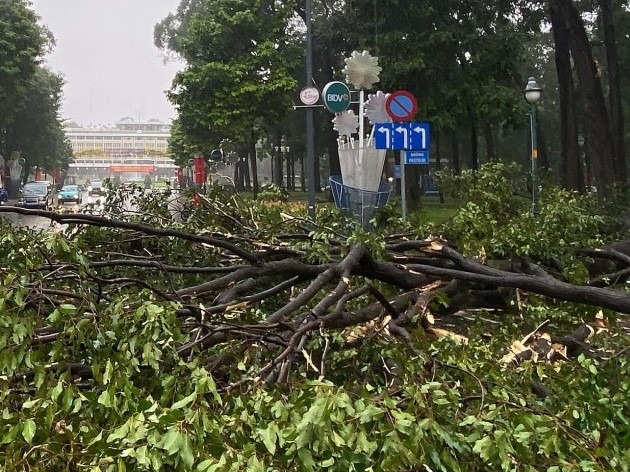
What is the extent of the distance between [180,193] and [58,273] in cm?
341

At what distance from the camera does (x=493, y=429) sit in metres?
2.00

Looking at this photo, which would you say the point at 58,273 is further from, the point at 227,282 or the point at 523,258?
the point at 523,258

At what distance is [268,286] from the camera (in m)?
4.37

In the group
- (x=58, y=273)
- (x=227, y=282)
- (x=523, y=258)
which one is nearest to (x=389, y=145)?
(x=523, y=258)

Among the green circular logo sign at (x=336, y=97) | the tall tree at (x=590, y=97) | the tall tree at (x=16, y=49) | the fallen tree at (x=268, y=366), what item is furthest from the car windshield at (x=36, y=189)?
the fallen tree at (x=268, y=366)

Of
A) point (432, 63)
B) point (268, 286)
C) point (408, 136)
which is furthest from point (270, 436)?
point (432, 63)

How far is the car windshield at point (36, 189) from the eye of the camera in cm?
→ 3603

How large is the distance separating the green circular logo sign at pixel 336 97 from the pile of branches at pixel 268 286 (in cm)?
860

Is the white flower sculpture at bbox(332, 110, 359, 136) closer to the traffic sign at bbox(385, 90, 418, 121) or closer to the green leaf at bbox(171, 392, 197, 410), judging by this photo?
the traffic sign at bbox(385, 90, 418, 121)

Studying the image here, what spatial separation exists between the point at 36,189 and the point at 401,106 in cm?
3069

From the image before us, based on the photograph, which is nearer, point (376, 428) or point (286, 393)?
point (376, 428)

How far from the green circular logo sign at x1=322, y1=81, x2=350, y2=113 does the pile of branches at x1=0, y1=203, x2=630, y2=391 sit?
28.2 feet

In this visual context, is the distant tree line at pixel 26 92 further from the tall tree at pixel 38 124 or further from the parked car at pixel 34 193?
the parked car at pixel 34 193

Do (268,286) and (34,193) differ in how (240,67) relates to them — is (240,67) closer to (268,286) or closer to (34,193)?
(34,193)
